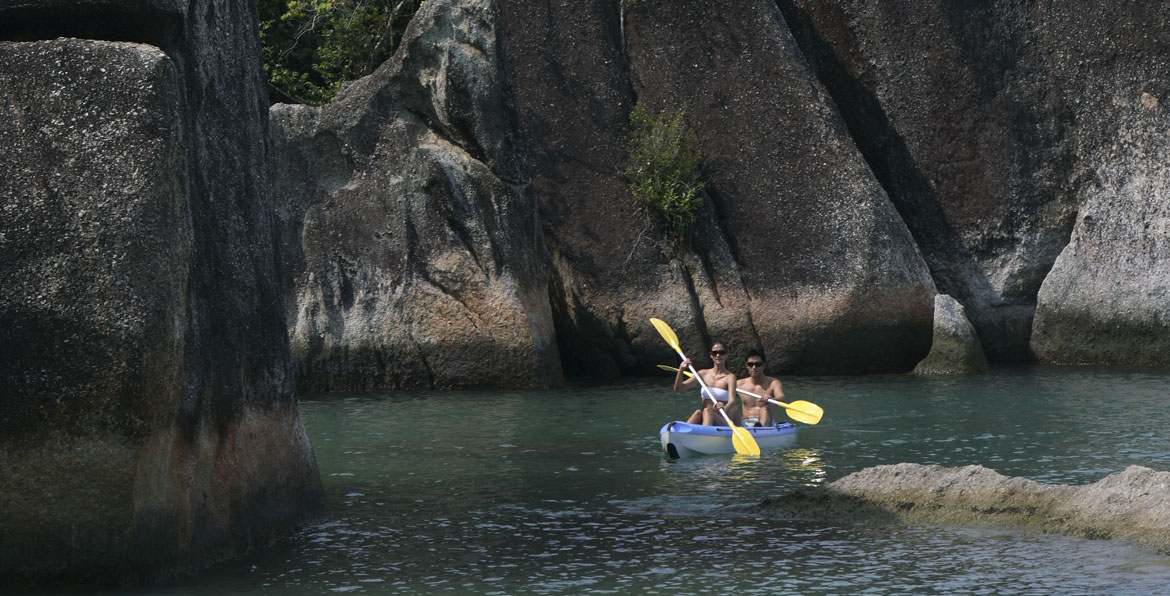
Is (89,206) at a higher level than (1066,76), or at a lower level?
lower

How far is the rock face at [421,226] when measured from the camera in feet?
64.5

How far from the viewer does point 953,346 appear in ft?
66.8

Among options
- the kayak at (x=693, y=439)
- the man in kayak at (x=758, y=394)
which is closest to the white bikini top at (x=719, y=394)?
the man in kayak at (x=758, y=394)

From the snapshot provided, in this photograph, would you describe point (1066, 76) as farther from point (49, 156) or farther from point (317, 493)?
point (49, 156)

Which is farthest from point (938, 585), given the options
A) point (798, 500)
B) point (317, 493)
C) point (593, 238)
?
point (593, 238)

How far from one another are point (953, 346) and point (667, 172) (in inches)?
187

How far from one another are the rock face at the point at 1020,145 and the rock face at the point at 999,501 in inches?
459

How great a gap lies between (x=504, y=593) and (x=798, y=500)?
286 cm

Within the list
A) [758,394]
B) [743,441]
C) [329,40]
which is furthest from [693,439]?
[329,40]

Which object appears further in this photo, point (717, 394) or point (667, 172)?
point (667, 172)

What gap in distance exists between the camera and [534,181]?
2212cm

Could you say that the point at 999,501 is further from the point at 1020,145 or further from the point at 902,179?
the point at 902,179

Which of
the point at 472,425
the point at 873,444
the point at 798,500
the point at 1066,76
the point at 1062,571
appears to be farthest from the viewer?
the point at 1066,76

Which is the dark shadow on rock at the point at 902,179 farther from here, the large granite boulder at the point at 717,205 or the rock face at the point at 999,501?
the rock face at the point at 999,501
